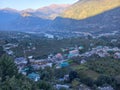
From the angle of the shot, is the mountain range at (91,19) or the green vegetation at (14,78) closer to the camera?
the green vegetation at (14,78)

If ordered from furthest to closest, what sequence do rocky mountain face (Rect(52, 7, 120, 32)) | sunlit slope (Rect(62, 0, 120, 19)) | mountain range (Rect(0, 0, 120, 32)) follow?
sunlit slope (Rect(62, 0, 120, 19))
mountain range (Rect(0, 0, 120, 32))
rocky mountain face (Rect(52, 7, 120, 32))

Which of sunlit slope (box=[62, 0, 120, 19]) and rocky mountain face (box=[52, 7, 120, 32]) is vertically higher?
sunlit slope (box=[62, 0, 120, 19])

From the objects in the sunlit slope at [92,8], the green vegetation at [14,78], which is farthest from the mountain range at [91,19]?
the green vegetation at [14,78]

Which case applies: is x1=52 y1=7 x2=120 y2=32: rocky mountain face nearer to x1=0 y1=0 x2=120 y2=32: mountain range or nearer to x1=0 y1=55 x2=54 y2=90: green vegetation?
x1=0 y1=0 x2=120 y2=32: mountain range

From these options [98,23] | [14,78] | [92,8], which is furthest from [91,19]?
[14,78]

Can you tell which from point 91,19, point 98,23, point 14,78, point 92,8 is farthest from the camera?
point 92,8

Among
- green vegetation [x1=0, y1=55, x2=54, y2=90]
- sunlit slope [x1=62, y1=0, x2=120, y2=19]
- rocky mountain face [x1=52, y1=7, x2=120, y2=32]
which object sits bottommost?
rocky mountain face [x1=52, y1=7, x2=120, y2=32]

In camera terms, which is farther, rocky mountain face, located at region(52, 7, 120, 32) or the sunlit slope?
the sunlit slope

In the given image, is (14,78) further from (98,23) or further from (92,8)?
(92,8)

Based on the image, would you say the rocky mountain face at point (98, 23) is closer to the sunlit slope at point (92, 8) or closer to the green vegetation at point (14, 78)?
the sunlit slope at point (92, 8)

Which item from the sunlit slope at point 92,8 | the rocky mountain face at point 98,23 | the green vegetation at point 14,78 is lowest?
the rocky mountain face at point 98,23

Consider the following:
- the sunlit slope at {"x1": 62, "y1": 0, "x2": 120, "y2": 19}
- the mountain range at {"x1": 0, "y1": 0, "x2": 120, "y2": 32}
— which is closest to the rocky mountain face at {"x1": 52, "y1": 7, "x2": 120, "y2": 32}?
the mountain range at {"x1": 0, "y1": 0, "x2": 120, "y2": 32}

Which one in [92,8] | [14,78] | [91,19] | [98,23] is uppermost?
[14,78]
